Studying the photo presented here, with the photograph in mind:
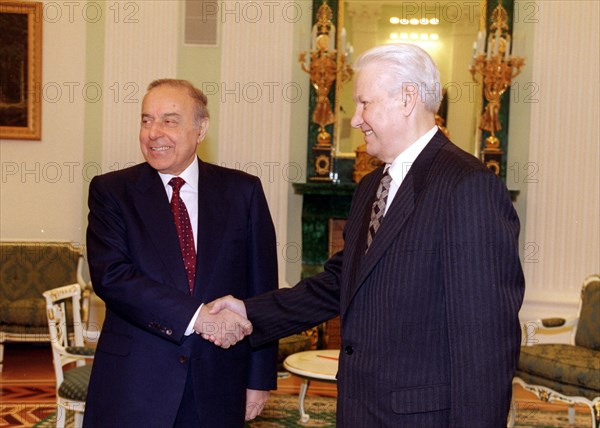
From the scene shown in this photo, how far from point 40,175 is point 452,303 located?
6182 mm

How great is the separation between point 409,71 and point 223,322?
93 centimetres

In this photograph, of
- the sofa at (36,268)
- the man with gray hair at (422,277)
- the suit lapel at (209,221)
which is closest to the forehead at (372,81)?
the man with gray hair at (422,277)

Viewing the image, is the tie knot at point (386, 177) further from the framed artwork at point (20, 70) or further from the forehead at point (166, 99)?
the framed artwork at point (20, 70)

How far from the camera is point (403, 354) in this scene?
6.94 ft

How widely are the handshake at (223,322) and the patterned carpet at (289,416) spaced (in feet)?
8.68

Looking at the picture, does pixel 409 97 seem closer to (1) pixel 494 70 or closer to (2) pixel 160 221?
(2) pixel 160 221

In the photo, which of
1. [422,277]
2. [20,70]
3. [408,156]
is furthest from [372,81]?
[20,70]

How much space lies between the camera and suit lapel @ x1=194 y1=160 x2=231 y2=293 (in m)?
2.71

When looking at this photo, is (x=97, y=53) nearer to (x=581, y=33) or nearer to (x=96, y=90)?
(x=96, y=90)

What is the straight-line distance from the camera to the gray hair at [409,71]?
223 cm

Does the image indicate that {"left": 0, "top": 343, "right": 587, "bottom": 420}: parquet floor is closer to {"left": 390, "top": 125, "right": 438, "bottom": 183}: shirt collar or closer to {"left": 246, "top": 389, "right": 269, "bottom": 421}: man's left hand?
{"left": 246, "top": 389, "right": 269, "bottom": 421}: man's left hand

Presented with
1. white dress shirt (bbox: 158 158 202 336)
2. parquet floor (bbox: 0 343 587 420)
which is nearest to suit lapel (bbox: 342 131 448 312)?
white dress shirt (bbox: 158 158 202 336)

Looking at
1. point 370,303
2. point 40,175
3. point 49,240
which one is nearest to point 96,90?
point 40,175

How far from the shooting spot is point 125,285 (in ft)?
8.55
